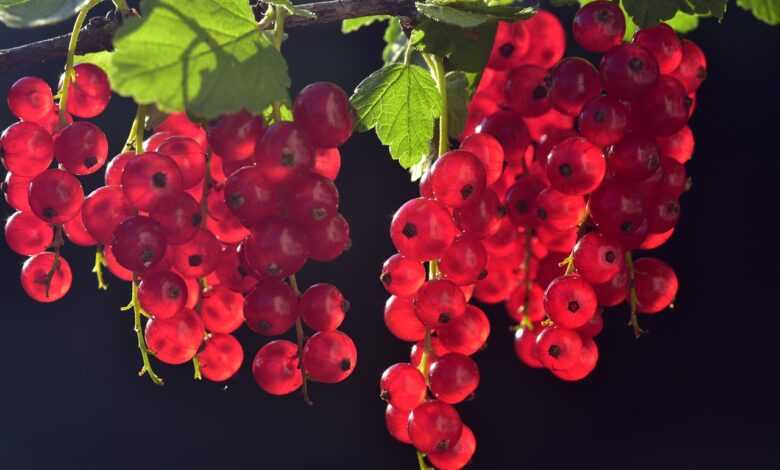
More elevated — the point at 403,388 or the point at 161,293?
the point at 161,293

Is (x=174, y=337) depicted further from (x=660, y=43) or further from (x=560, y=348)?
(x=660, y=43)

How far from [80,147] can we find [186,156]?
71mm

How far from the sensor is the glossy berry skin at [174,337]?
0.62 m

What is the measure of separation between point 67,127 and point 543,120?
39 cm

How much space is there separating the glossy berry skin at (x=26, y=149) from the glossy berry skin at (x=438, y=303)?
0.27m

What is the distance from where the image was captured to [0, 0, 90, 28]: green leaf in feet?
1.81

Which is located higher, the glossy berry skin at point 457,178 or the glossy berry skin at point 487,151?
the glossy berry skin at point 457,178

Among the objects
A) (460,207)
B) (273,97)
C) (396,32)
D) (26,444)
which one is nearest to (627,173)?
(460,207)

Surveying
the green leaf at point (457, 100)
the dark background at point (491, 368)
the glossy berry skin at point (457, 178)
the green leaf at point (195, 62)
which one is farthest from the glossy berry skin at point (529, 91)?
the dark background at point (491, 368)

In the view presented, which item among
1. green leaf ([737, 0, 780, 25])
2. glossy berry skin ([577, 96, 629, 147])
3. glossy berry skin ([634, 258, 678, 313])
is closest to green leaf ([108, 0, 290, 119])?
glossy berry skin ([577, 96, 629, 147])

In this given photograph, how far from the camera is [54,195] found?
23.6 inches

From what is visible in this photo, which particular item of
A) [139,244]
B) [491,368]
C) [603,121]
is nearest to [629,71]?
[603,121]

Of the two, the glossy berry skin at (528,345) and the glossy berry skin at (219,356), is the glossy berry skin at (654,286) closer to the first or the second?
the glossy berry skin at (528,345)

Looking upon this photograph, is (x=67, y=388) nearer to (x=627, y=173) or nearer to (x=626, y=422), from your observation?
(x=626, y=422)
